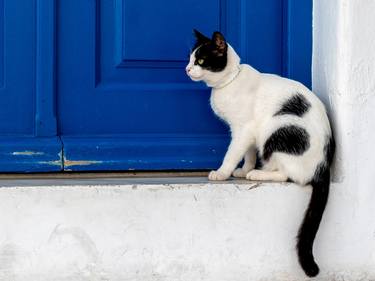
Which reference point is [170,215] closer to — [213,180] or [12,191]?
[213,180]

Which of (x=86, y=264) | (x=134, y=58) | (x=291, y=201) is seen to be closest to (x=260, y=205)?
(x=291, y=201)

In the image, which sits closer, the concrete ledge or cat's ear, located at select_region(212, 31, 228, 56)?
the concrete ledge

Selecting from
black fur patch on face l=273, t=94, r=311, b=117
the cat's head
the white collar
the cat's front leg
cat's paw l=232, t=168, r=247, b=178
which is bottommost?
cat's paw l=232, t=168, r=247, b=178

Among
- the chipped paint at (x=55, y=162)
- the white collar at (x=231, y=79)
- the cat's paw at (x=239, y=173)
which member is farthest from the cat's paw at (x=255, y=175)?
the chipped paint at (x=55, y=162)

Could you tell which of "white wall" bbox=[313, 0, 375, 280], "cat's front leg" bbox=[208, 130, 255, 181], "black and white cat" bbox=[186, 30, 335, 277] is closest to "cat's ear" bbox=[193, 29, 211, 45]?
"black and white cat" bbox=[186, 30, 335, 277]

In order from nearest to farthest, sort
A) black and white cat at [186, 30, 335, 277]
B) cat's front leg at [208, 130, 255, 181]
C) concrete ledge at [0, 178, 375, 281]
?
concrete ledge at [0, 178, 375, 281] < black and white cat at [186, 30, 335, 277] < cat's front leg at [208, 130, 255, 181]

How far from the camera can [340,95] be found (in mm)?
2232

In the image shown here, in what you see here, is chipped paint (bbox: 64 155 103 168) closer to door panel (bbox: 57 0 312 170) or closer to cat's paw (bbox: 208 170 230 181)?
door panel (bbox: 57 0 312 170)

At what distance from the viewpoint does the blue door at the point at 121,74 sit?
94.2 inches

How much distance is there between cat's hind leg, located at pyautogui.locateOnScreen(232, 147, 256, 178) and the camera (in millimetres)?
2414

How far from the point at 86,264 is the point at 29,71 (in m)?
0.78

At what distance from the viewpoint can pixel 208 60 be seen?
2.33m

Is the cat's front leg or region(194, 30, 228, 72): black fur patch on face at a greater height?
region(194, 30, 228, 72): black fur patch on face

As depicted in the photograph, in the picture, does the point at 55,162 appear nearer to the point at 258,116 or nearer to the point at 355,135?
Answer: the point at 258,116
